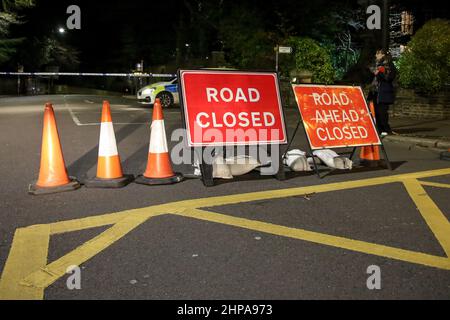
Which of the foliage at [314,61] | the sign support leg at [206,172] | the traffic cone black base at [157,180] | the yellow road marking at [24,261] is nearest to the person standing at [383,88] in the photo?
the sign support leg at [206,172]

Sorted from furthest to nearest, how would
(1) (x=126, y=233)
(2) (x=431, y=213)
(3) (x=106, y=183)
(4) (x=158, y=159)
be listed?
1. (4) (x=158, y=159)
2. (3) (x=106, y=183)
3. (2) (x=431, y=213)
4. (1) (x=126, y=233)

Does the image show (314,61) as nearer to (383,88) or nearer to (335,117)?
(383,88)

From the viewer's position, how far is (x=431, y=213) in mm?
4820

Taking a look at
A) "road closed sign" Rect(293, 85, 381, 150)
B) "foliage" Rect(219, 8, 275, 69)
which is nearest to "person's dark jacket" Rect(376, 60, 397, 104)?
"road closed sign" Rect(293, 85, 381, 150)

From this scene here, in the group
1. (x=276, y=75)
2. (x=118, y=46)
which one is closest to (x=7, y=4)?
(x=276, y=75)

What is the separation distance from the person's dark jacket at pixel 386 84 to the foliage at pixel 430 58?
13.0 ft

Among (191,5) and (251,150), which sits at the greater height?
(191,5)

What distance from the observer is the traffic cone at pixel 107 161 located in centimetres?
584

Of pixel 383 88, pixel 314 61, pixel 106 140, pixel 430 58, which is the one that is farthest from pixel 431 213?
pixel 314 61

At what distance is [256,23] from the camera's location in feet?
85.2

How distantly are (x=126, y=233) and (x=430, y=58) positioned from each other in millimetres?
11875

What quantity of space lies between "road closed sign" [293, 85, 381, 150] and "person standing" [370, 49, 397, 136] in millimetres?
3219
